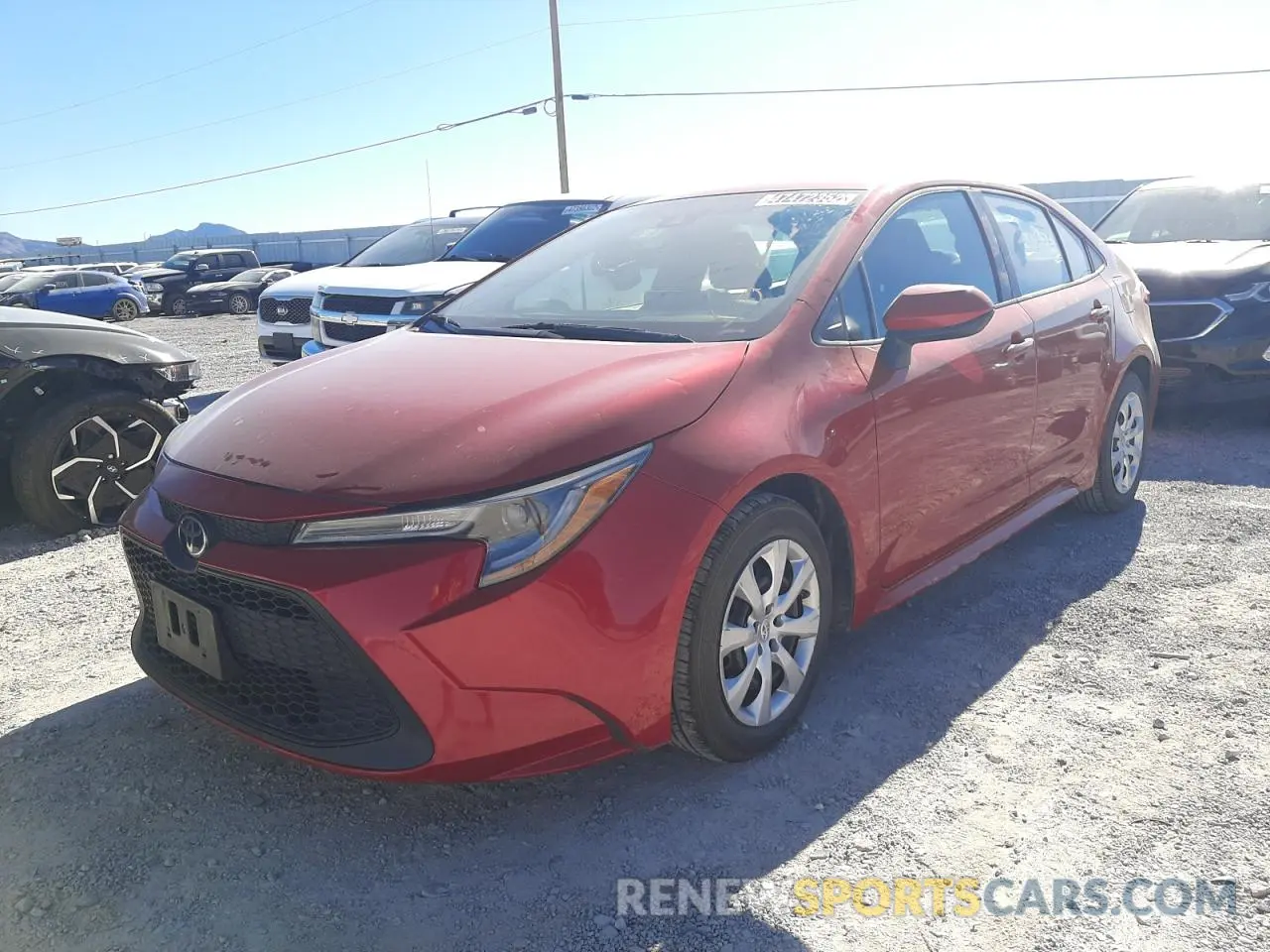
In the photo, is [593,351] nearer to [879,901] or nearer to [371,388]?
[371,388]

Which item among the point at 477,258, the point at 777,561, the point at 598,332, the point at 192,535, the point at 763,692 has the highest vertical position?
the point at 477,258

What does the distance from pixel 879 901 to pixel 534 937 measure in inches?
29.9

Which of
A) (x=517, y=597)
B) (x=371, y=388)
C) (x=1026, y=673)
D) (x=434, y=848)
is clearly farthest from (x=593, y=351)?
(x=1026, y=673)

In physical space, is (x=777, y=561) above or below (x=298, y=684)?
above

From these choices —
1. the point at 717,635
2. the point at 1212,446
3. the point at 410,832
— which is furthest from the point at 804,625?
the point at 1212,446

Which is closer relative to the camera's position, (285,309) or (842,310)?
(842,310)

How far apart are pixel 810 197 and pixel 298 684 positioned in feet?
7.47

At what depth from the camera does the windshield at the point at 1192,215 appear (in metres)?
7.17

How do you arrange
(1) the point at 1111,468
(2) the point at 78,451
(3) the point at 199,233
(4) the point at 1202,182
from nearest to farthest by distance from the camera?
1. (1) the point at 1111,468
2. (2) the point at 78,451
3. (4) the point at 1202,182
4. (3) the point at 199,233

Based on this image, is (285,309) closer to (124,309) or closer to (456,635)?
(456,635)

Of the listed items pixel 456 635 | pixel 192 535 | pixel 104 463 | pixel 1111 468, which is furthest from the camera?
pixel 104 463

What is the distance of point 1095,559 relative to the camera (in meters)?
4.21

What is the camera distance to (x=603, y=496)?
2.26 meters

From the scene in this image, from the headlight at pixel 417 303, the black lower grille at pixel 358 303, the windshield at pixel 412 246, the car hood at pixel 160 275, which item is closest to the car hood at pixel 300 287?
the windshield at pixel 412 246
